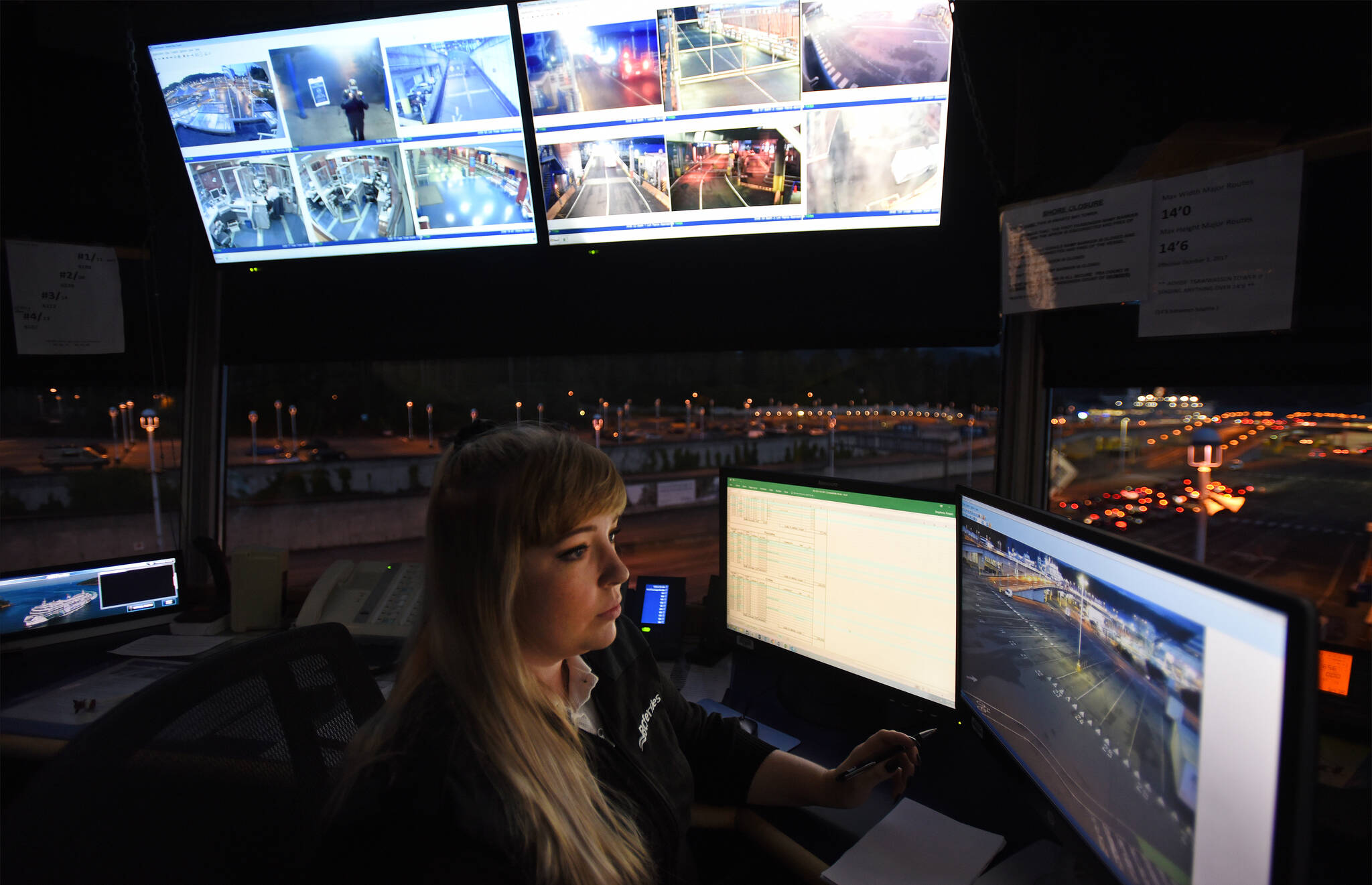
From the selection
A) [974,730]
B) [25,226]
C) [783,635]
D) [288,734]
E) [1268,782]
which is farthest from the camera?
[25,226]

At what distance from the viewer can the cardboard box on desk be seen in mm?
2066

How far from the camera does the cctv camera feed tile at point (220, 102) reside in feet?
6.32

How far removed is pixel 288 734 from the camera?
36.4 inches

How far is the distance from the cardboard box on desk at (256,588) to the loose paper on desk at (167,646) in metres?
0.07

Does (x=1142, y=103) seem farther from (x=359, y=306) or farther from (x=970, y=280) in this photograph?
(x=359, y=306)

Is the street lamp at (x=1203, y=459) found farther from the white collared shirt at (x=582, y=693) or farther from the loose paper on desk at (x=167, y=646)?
the loose paper on desk at (x=167, y=646)

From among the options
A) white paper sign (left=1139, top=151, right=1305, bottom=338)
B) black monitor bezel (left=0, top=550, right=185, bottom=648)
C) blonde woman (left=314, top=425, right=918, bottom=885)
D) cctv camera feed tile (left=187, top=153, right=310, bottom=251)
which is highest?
cctv camera feed tile (left=187, top=153, right=310, bottom=251)

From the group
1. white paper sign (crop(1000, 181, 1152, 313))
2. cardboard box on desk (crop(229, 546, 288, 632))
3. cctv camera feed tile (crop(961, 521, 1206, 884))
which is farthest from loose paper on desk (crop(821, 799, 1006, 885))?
cardboard box on desk (crop(229, 546, 288, 632))

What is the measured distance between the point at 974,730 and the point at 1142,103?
144cm

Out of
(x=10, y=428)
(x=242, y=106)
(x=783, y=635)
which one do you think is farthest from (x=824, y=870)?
(x=10, y=428)

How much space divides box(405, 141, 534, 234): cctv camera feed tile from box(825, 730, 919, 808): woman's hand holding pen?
1602 mm

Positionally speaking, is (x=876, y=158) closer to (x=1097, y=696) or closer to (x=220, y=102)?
(x=1097, y=696)

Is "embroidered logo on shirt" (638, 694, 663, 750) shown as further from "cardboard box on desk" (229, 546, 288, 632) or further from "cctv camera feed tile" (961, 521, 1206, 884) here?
"cardboard box on desk" (229, 546, 288, 632)

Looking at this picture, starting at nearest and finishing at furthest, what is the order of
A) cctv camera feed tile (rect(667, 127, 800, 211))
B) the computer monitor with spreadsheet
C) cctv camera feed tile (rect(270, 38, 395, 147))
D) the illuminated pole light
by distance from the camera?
1. the computer monitor with spreadsheet
2. cctv camera feed tile (rect(667, 127, 800, 211))
3. cctv camera feed tile (rect(270, 38, 395, 147))
4. the illuminated pole light
